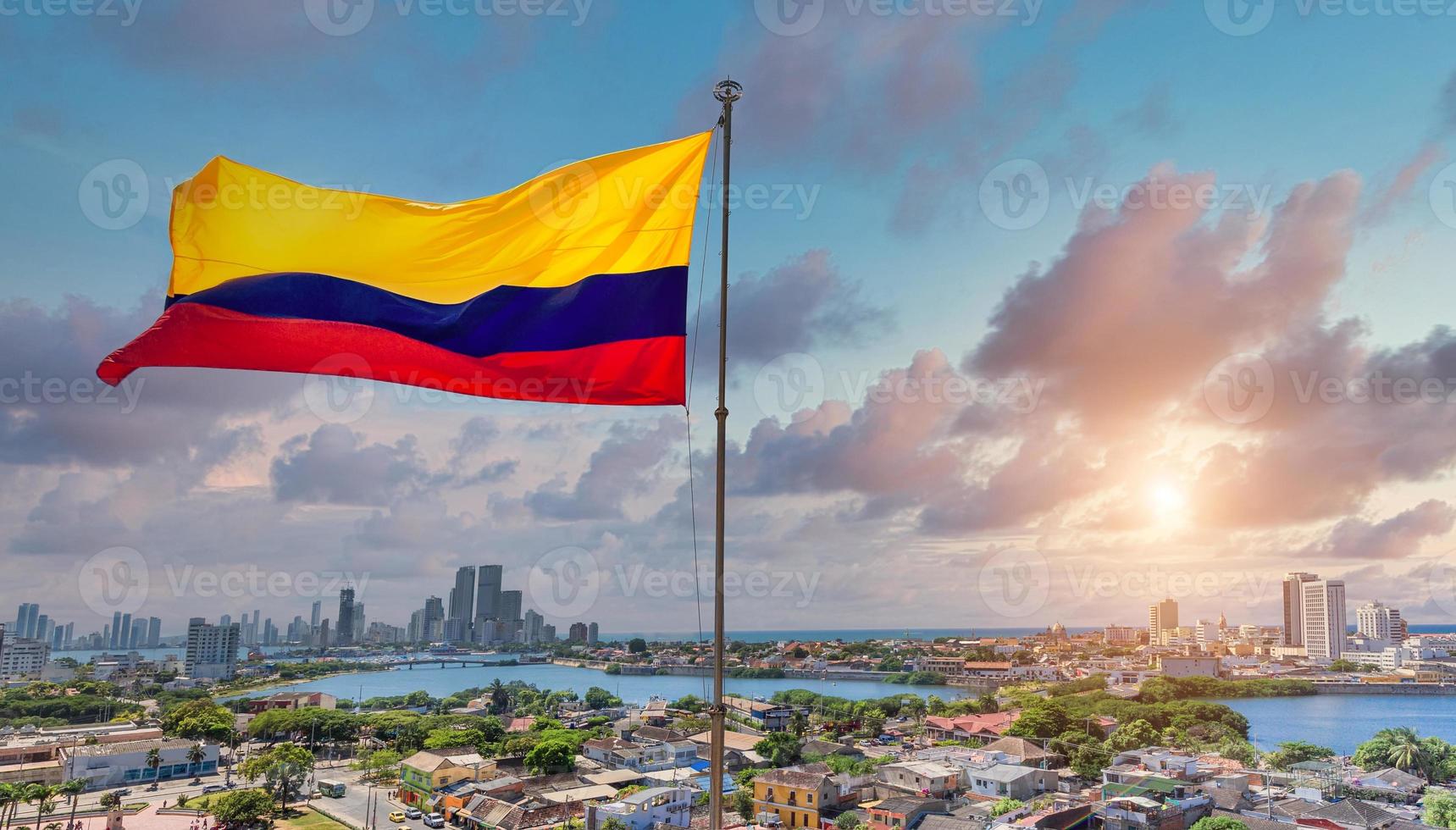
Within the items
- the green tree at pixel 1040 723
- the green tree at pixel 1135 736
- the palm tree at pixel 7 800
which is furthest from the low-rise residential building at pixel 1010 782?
the palm tree at pixel 7 800

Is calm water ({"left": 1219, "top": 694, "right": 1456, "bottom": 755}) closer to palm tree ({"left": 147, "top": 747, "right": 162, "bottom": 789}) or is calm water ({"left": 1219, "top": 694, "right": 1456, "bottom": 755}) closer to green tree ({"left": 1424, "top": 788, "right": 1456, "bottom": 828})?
green tree ({"left": 1424, "top": 788, "right": 1456, "bottom": 828})

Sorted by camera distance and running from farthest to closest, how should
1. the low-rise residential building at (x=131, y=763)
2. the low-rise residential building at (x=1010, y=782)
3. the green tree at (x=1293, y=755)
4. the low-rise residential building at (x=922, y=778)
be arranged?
the green tree at (x=1293, y=755), the low-rise residential building at (x=131, y=763), the low-rise residential building at (x=1010, y=782), the low-rise residential building at (x=922, y=778)

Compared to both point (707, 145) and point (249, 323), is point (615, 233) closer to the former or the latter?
point (707, 145)

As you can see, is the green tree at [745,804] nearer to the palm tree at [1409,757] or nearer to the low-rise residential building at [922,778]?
the low-rise residential building at [922,778]

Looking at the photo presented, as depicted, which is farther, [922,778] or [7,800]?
[922,778]

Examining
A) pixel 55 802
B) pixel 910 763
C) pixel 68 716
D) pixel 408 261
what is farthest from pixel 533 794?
pixel 68 716

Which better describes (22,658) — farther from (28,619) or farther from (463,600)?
(463,600)

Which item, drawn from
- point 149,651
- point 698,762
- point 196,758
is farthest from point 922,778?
point 149,651
